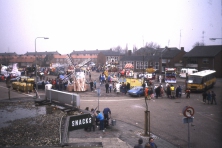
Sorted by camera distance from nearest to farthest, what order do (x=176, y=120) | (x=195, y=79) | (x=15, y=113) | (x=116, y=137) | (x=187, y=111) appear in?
1. (x=187, y=111)
2. (x=116, y=137)
3. (x=15, y=113)
4. (x=176, y=120)
5. (x=195, y=79)

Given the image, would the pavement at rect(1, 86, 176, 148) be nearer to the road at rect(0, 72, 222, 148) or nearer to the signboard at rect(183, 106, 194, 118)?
the road at rect(0, 72, 222, 148)

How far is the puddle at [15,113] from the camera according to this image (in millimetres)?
11307

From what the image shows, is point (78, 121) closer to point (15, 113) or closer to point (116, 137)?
point (116, 137)

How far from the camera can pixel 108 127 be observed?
13.7 meters

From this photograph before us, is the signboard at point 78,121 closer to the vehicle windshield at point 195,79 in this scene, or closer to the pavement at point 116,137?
the pavement at point 116,137

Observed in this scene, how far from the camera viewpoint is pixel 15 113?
13031 millimetres

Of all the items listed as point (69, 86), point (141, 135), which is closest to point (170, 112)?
point (141, 135)

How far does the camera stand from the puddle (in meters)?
11.3

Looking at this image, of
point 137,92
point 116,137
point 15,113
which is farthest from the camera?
point 137,92

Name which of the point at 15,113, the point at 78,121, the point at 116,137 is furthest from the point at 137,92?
the point at 78,121

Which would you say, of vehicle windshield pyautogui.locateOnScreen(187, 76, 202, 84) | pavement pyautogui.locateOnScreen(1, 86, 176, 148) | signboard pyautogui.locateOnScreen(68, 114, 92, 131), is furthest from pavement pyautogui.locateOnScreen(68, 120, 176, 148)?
vehicle windshield pyautogui.locateOnScreen(187, 76, 202, 84)

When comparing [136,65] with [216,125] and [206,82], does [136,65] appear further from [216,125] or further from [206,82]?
[216,125]

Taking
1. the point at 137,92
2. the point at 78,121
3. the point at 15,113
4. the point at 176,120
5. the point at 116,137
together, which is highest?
the point at 78,121

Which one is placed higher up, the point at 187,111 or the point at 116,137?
the point at 187,111
